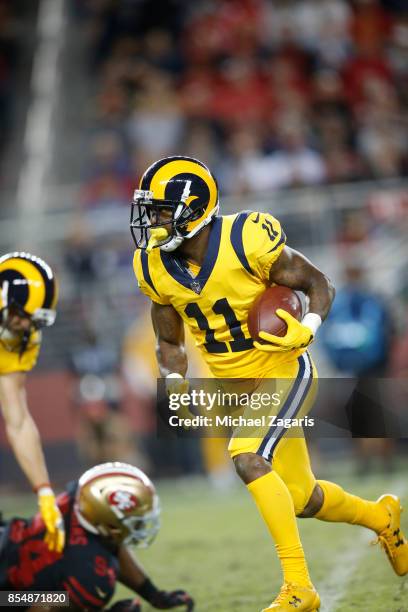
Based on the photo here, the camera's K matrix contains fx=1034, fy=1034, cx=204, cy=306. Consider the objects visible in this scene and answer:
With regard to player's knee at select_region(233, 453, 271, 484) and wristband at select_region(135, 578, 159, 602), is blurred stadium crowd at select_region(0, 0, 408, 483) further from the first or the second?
player's knee at select_region(233, 453, 271, 484)

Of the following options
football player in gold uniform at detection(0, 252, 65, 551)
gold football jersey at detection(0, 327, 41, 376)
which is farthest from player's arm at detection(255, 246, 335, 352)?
gold football jersey at detection(0, 327, 41, 376)

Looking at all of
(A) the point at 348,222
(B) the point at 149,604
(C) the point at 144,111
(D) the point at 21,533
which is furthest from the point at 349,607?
(C) the point at 144,111

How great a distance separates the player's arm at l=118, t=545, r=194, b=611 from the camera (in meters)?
4.27

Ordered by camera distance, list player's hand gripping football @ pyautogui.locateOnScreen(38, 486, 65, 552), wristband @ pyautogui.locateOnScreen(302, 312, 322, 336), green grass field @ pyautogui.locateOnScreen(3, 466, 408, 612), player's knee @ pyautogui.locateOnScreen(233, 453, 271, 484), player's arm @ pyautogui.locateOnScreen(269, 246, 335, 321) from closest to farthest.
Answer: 1. player's knee @ pyautogui.locateOnScreen(233, 453, 271, 484)
2. wristband @ pyautogui.locateOnScreen(302, 312, 322, 336)
3. player's arm @ pyautogui.locateOnScreen(269, 246, 335, 321)
4. player's hand gripping football @ pyautogui.locateOnScreen(38, 486, 65, 552)
5. green grass field @ pyautogui.locateOnScreen(3, 466, 408, 612)

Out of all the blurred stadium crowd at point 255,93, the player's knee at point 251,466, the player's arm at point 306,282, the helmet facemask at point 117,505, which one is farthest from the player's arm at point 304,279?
the blurred stadium crowd at point 255,93

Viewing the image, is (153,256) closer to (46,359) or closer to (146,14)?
(46,359)

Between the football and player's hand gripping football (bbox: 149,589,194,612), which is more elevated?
the football

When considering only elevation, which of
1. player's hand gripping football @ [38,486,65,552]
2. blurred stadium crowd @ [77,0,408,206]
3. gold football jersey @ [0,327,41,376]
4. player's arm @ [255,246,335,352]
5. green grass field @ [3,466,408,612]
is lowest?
green grass field @ [3,466,408,612]

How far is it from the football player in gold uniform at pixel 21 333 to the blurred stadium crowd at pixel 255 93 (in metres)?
4.94

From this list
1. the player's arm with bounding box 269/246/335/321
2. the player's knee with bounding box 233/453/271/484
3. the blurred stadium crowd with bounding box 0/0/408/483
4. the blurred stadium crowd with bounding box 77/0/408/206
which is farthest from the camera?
the blurred stadium crowd with bounding box 77/0/408/206

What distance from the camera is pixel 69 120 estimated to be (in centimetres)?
1185

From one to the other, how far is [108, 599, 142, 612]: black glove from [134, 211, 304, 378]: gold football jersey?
1.02 meters

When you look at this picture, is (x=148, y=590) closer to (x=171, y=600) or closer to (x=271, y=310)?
(x=171, y=600)

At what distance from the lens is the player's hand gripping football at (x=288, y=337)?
147 inches
